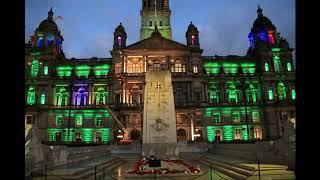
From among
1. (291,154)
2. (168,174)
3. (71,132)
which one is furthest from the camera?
(71,132)

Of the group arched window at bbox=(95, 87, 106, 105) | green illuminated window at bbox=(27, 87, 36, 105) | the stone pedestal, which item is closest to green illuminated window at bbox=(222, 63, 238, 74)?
arched window at bbox=(95, 87, 106, 105)

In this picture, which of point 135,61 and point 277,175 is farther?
point 135,61

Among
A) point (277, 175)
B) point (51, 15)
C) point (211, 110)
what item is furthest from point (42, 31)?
point (277, 175)

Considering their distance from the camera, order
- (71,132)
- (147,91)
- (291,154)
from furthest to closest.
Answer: (71,132) < (147,91) < (291,154)

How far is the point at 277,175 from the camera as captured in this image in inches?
418

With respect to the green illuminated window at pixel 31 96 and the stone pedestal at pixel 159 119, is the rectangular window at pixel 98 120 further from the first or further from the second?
the stone pedestal at pixel 159 119

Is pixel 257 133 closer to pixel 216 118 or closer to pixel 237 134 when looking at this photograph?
pixel 237 134

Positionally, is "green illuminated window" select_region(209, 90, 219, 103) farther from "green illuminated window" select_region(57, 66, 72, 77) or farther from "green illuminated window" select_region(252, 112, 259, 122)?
"green illuminated window" select_region(57, 66, 72, 77)

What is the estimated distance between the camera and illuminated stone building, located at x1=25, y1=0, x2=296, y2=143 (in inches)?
2299

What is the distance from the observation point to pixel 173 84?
200 feet

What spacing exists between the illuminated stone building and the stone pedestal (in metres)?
32.9
